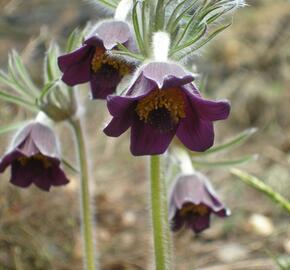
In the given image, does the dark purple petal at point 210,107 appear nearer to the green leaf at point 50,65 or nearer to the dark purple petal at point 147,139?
the dark purple petal at point 147,139

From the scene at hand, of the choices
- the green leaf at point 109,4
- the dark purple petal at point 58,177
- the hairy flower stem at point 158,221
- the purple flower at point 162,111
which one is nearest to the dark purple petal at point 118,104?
the purple flower at point 162,111

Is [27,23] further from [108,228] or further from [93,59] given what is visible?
[93,59]

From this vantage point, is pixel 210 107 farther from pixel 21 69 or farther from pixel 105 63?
pixel 21 69

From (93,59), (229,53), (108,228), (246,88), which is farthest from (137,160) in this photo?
(93,59)

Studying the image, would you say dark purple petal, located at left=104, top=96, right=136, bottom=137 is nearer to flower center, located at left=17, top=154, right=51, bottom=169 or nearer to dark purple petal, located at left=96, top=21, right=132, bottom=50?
dark purple petal, located at left=96, top=21, right=132, bottom=50

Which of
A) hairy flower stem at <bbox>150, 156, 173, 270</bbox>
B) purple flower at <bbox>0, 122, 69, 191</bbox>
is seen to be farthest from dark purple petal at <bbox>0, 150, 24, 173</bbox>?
hairy flower stem at <bbox>150, 156, 173, 270</bbox>

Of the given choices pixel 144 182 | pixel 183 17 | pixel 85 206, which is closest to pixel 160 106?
pixel 183 17
